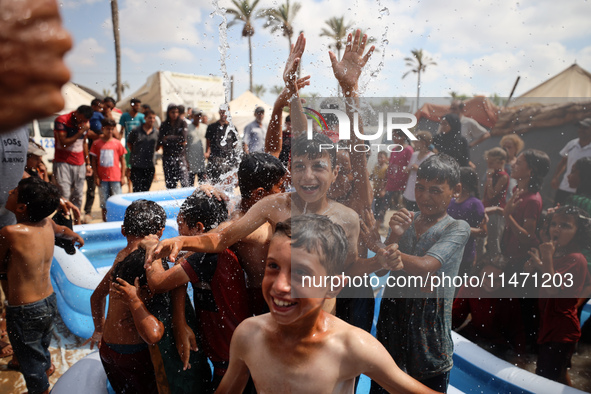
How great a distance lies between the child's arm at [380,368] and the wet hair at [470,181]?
0.94m

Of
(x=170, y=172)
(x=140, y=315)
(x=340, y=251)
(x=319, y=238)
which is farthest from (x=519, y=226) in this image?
(x=170, y=172)

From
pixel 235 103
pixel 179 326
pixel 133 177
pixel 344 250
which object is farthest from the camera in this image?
pixel 235 103

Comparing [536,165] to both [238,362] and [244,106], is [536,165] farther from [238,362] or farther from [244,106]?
[244,106]

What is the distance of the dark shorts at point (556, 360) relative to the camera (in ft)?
8.69

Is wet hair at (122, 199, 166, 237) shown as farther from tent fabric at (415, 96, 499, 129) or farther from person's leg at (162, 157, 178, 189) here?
person's leg at (162, 157, 178, 189)

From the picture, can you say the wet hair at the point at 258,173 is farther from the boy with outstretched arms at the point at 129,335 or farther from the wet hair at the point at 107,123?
the wet hair at the point at 107,123

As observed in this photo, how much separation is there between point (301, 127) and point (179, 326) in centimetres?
120

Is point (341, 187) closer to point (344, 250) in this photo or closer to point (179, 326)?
point (344, 250)

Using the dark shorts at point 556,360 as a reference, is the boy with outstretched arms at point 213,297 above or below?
above

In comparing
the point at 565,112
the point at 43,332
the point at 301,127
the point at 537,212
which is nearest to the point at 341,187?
the point at 301,127

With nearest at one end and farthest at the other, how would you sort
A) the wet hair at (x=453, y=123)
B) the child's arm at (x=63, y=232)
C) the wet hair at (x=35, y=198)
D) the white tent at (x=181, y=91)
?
1. the wet hair at (x=453, y=123)
2. the wet hair at (x=35, y=198)
3. the child's arm at (x=63, y=232)
4. the white tent at (x=181, y=91)

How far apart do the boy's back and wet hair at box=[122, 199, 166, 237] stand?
0.93 meters

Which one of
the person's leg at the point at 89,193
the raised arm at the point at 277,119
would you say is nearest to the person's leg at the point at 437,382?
the raised arm at the point at 277,119

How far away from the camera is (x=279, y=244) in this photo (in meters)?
1.44
